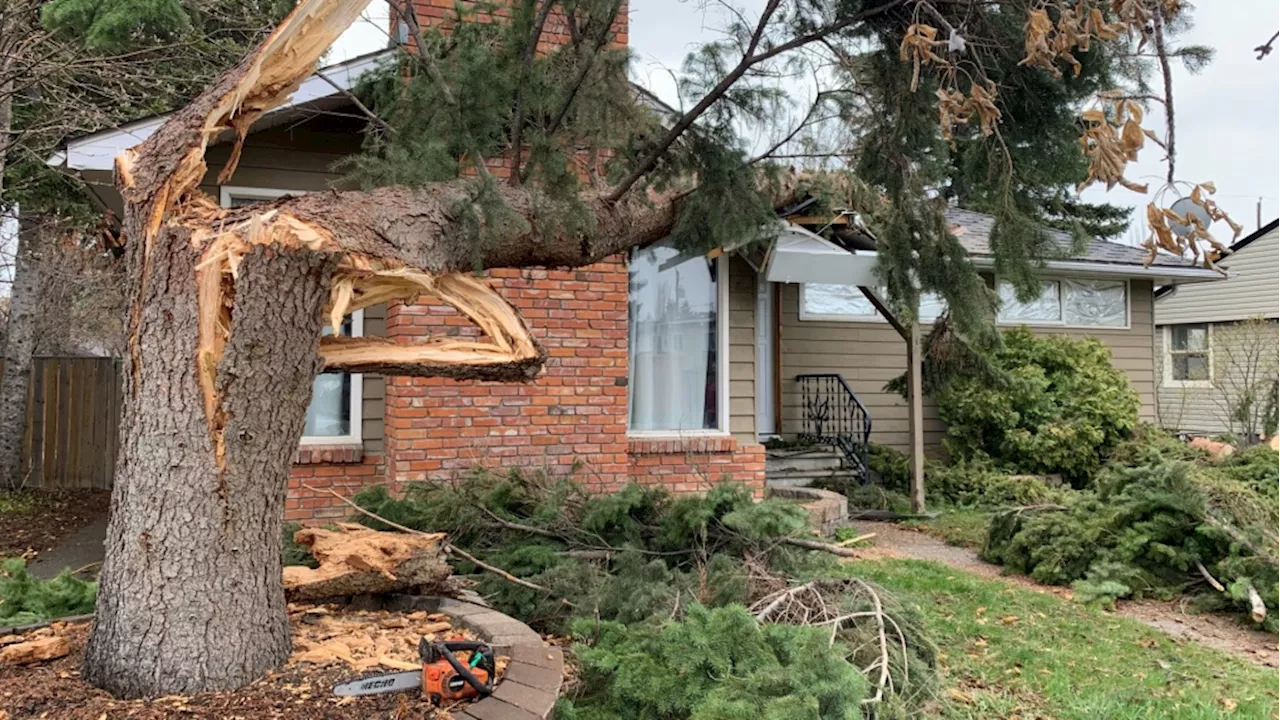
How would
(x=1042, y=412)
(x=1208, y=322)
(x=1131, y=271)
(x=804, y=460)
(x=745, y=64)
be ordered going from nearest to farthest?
(x=745, y=64), (x=804, y=460), (x=1042, y=412), (x=1131, y=271), (x=1208, y=322)

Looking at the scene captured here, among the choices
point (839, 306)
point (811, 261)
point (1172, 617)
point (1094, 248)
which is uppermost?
point (1094, 248)

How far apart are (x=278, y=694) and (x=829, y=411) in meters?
9.55

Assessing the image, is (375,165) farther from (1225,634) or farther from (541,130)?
(1225,634)

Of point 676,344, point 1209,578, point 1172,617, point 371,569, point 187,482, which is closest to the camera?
point 187,482

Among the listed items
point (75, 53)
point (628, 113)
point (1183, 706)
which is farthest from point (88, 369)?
point (1183, 706)

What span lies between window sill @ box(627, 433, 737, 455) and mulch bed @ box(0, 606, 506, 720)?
A: 426 cm

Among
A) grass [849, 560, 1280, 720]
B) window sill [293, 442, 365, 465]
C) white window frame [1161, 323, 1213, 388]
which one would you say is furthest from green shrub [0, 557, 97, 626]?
white window frame [1161, 323, 1213, 388]

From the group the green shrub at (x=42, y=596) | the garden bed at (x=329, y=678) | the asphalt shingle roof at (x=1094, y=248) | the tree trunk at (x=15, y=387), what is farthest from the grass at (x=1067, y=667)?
the tree trunk at (x=15, y=387)

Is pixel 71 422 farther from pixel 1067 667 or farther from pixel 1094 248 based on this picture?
pixel 1094 248

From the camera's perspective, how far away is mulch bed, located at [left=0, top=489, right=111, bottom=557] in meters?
7.55

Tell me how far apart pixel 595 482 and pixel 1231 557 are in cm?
452

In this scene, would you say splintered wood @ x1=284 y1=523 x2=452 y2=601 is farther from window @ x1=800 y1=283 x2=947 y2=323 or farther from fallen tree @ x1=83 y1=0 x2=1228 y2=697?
window @ x1=800 y1=283 x2=947 y2=323

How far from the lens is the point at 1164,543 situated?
6.11m

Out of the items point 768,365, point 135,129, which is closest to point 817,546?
point 135,129
